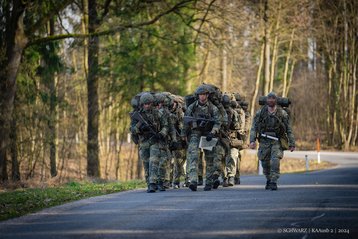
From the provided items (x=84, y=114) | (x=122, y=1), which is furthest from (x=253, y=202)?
(x=84, y=114)

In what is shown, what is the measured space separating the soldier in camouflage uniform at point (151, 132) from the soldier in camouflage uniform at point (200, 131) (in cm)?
60

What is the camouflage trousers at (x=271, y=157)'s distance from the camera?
1652 centimetres

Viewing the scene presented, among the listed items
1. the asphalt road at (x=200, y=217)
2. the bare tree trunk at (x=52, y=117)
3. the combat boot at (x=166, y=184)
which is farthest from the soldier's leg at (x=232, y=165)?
the bare tree trunk at (x=52, y=117)

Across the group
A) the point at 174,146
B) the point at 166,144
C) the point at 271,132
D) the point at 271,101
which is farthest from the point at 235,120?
the point at 166,144

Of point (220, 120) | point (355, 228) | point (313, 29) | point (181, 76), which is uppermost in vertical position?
point (313, 29)

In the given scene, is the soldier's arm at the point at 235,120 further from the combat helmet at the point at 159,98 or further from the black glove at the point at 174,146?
the combat helmet at the point at 159,98

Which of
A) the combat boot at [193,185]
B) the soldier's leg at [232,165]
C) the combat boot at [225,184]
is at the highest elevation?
the soldier's leg at [232,165]

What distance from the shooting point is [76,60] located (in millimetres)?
45750

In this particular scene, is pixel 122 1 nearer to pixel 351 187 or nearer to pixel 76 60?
pixel 351 187

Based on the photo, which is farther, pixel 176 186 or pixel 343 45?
pixel 343 45

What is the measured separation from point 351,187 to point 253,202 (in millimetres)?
4384

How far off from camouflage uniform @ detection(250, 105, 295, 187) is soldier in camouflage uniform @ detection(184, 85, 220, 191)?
1018mm

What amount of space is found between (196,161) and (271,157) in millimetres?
1636

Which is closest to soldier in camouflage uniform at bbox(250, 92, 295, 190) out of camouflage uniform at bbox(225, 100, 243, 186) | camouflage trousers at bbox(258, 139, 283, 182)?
camouflage trousers at bbox(258, 139, 283, 182)
